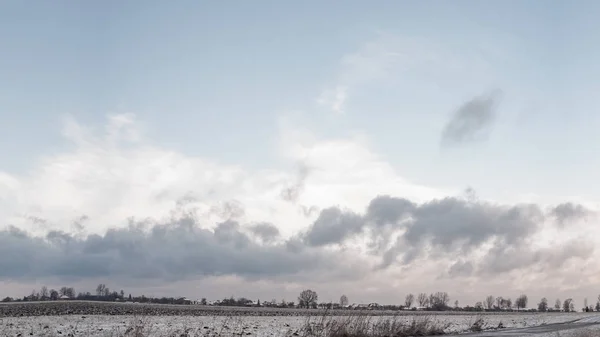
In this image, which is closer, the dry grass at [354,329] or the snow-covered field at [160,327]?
the dry grass at [354,329]

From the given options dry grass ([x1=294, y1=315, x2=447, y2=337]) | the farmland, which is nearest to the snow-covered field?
the farmland

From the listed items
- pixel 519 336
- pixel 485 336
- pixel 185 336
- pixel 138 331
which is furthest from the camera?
pixel 519 336

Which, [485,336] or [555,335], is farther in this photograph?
[555,335]

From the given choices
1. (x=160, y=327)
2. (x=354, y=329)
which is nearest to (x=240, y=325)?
(x=160, y=327)

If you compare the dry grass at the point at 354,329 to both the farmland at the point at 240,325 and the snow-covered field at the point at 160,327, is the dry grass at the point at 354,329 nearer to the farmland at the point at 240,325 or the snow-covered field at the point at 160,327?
the farmland at the point at 240,325

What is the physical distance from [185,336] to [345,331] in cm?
888

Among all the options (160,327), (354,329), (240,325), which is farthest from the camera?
(240,325)

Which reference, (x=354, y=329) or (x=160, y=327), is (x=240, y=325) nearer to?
(x=160, y=327)

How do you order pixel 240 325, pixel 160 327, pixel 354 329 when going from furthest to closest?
pixel 240 325
pixel 160 327
pixel 354 329

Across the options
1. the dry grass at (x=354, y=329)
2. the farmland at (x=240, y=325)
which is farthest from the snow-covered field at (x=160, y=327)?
the dry grass at (x=354, y=329)

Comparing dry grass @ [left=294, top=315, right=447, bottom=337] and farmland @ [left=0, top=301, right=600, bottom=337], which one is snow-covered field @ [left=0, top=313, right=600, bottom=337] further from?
dry grass @ [left=294, top=315, right=447, bottom=337]

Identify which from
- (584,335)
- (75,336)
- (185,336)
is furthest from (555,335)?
(75,336)

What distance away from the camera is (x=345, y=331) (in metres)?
30.2

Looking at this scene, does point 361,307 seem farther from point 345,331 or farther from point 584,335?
point 584,335
